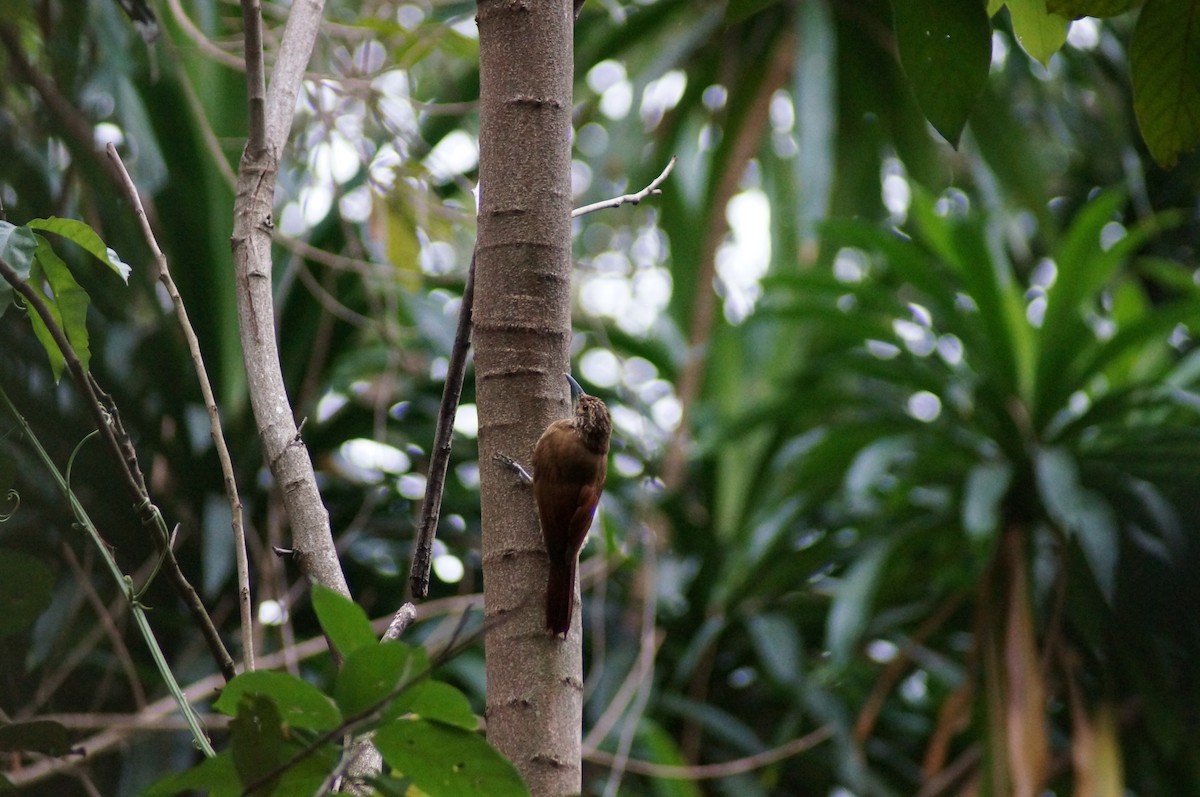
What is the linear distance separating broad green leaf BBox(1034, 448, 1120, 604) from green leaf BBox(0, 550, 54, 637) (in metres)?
2.27

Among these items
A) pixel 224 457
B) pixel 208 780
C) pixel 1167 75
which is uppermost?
pixel 1167 75

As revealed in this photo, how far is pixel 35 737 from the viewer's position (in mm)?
829

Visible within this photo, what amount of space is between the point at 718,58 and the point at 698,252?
0.75 metres

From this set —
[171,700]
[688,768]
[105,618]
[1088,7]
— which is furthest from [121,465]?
[688,768]

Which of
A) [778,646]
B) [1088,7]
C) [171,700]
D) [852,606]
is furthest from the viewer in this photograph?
[778,646]

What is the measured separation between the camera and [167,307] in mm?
2934

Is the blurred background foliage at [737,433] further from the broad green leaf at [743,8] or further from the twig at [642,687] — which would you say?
the broad green leaf at [743,8]

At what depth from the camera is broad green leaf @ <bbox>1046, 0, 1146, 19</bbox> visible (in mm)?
937

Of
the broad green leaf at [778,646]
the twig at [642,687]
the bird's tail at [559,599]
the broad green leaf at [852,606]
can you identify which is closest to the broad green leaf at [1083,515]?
the broad green leaf at [852,606]

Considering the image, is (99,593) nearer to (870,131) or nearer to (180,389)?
(180,389)

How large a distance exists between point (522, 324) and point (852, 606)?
6.72ft

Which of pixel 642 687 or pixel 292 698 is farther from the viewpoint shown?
pixel 642 687

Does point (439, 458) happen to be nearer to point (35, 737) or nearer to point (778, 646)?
point (35, 737)

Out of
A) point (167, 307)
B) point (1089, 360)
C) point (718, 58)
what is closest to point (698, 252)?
point (718, 58)
